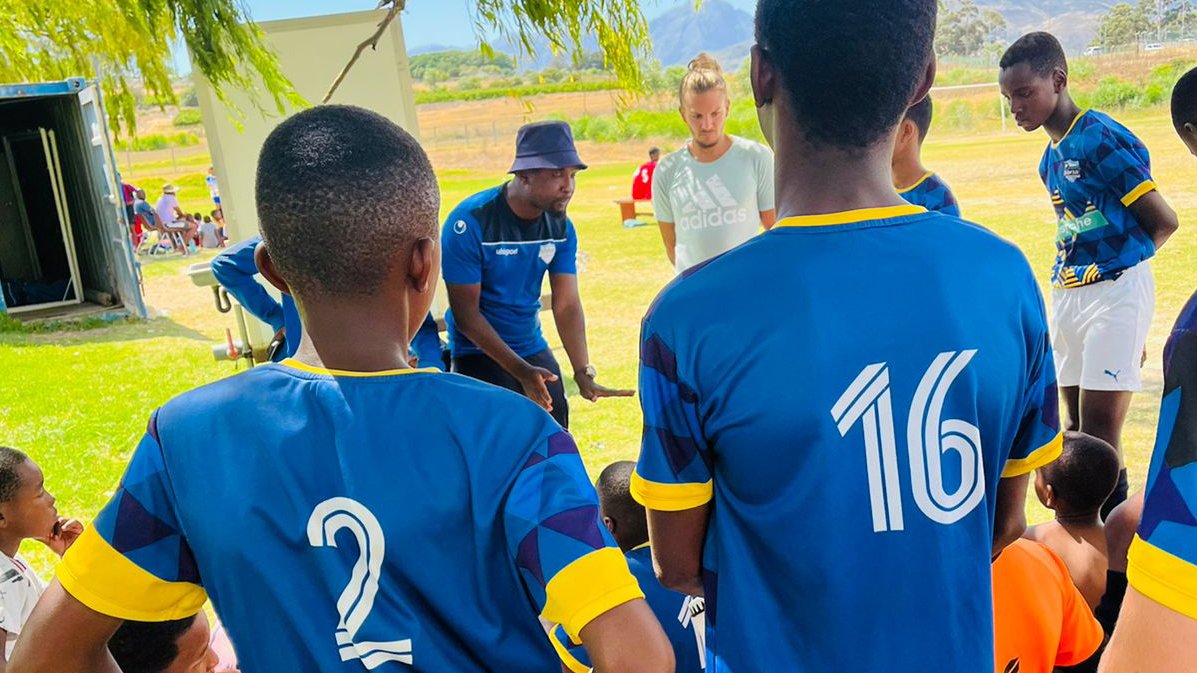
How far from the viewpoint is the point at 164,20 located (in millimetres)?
2838

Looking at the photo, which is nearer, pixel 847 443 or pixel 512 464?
pixel 512 464

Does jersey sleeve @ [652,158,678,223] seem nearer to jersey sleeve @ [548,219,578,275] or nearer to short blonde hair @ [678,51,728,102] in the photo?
short blonde hair @ [678,51,728,102]

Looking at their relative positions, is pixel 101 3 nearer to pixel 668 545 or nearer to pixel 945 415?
pixel 668 545

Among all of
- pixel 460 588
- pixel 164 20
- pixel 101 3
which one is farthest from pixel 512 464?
pixel 101 3

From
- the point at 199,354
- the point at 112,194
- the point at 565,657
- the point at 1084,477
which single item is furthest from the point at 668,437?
the point at 112,194

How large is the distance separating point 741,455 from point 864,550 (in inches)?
9.3

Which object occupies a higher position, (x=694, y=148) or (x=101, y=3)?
(x=101, y=3)

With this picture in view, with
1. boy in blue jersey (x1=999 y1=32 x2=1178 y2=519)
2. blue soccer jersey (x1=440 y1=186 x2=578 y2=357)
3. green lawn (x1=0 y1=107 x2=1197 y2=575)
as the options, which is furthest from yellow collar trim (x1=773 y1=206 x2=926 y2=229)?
green lawn (x1=0 y1=107 x2=1197 y2=575)

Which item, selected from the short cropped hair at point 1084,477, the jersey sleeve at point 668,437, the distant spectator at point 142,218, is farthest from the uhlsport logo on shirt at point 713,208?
the distant spectator at point 142,218

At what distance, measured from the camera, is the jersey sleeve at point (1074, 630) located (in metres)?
2.36

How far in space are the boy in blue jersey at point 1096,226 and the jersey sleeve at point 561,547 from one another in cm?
358

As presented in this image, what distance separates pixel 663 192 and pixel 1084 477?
315 cm

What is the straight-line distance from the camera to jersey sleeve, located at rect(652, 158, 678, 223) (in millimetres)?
5465

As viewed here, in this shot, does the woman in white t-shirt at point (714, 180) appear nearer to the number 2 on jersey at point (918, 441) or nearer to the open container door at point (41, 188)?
the number 2 on jersey at point (918, 441)
